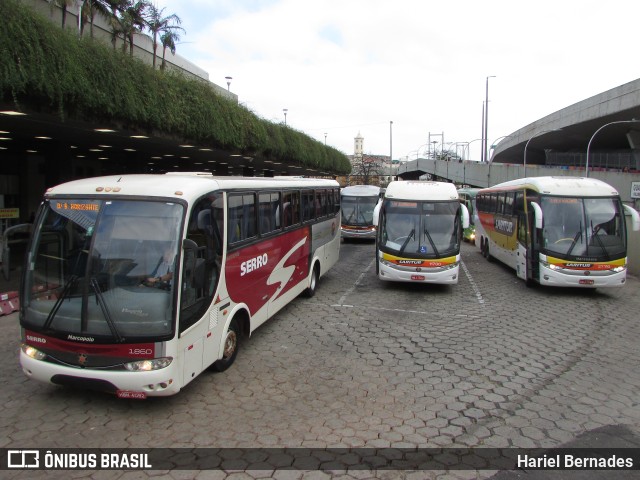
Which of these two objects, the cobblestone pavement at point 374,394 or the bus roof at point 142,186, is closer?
the cobblestone pavement at point 374,394

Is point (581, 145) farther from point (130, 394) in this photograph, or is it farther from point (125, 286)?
point (130, 394)

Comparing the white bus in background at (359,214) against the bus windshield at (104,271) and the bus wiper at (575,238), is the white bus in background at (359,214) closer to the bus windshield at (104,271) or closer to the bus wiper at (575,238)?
the bus wiper at (575,238)

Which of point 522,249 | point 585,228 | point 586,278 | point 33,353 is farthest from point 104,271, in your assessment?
point 522,249

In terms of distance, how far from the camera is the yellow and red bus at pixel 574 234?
38.6 ft

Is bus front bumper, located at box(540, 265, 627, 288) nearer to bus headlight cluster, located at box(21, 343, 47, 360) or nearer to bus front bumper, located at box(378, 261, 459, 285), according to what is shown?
bus front bumper, located at box(378, 261, 459, 285)

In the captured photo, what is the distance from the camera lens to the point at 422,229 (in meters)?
12.5

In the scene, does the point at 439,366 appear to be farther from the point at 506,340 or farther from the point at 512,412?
the point at 506,340

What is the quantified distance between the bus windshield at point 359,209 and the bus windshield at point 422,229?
11.3 metres

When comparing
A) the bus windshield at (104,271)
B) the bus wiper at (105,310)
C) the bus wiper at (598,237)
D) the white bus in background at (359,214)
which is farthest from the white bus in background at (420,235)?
the white bus in background at (359,214)

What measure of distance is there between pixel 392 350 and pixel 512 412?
8.01ft

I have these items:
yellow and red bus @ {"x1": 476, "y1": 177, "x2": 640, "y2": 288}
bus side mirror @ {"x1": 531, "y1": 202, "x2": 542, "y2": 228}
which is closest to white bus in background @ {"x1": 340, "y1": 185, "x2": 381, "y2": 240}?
yellow and red bus @ {"x1": 476, "y1": 177, "x2": 640, "y2": 288}

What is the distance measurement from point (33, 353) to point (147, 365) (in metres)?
1.44

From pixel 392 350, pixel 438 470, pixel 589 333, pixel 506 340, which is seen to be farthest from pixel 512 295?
pixel 438 470

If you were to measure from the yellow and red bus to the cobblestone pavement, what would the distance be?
1.89 meters
